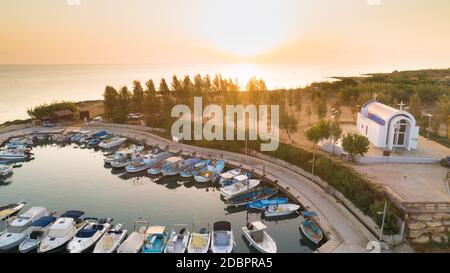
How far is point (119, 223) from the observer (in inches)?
952

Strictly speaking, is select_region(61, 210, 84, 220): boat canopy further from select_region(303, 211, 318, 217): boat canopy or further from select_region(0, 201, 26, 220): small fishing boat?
select_region(303, 211, 318, 217): boat canopy

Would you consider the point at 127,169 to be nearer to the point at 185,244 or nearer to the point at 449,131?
the point at 185,244

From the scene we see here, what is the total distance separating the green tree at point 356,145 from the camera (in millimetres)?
27891

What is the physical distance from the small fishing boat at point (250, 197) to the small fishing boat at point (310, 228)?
15.2ft

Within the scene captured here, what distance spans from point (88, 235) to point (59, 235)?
6.57 ft

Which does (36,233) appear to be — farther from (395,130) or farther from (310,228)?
(395,130)

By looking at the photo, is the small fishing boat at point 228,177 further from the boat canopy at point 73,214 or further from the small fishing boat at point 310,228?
the boat canopy at point 73,214

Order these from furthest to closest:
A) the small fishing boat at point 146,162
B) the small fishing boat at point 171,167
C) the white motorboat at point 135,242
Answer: the small fishing boat at point 146,162 < the small fishing boat at point 171,167 < the white motorboat at point 135,242

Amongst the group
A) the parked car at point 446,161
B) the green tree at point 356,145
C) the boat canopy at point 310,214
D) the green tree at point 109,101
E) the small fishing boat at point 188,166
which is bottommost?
the boat canopy at point 310,214

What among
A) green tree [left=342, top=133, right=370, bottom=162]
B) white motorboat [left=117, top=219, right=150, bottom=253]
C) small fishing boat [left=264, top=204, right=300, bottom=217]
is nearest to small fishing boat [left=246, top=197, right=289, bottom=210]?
small fishing boat [left=264, top=204, right=300, bottom=217]

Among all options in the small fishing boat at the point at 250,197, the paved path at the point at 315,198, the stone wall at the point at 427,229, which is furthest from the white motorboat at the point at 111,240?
the stone wall at the point at 427,229

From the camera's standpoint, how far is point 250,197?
27.8 metres
